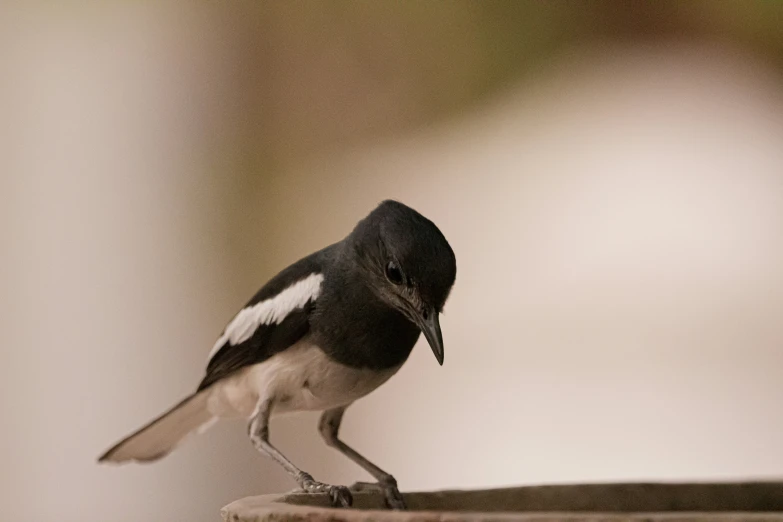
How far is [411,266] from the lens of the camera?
1246 mm

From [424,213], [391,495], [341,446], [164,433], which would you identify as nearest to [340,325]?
[341,446]

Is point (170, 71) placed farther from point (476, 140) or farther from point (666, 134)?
point (666, 134)

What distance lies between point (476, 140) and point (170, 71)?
1029 millimetres

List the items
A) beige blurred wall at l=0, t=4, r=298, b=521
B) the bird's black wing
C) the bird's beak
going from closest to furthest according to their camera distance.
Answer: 1. the bird's beak
2. the bird's black wing
3. beige blurred wall at l=0, t=4, r=298, b=521

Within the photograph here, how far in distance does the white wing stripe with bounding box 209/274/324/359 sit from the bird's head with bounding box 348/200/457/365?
4.3 inches

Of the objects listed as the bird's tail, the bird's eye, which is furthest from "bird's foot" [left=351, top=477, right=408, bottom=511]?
the bird's tail

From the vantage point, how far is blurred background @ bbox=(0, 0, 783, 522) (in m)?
2.67

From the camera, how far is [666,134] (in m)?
2.72

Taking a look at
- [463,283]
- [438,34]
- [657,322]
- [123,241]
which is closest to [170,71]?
[123,241]

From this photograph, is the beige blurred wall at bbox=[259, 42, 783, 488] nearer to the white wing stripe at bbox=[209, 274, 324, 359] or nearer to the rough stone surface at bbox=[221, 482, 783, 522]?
the white wing stripe at bbox=[209, 274, 324, 359]

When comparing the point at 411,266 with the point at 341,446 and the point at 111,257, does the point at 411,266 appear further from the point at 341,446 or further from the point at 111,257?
the point at 111,257

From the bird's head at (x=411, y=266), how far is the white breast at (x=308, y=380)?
13cm

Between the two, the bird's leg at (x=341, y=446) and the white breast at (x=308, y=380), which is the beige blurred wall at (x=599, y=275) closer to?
the bird's leg at (x=341, y=446)

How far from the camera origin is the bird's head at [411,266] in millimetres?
1225
